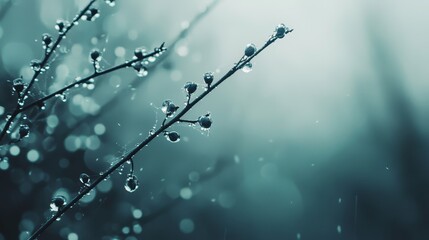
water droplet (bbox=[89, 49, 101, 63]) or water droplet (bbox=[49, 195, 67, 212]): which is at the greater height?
water droplet (bbox=[89, 49, 101, 63])

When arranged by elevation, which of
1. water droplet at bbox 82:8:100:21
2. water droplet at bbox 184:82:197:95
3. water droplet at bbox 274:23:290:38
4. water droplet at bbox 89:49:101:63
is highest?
water droplet at bbox 82:8:100:21

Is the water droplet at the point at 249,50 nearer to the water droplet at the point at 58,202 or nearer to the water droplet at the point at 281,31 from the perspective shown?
the water droplet at the point at 281,31

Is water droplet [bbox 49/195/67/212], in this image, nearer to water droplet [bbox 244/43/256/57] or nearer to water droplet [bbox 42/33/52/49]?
water droplet [bbox 42/33/52/49]

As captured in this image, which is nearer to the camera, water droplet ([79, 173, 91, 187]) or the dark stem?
the dark stem

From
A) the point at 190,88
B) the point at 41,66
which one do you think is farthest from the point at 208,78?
the point at 41,66

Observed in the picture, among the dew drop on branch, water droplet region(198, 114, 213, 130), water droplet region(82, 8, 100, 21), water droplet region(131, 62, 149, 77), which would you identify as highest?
water droplet region(82, 8, 100, 21)

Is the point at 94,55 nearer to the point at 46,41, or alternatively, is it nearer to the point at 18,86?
the point at 46,41

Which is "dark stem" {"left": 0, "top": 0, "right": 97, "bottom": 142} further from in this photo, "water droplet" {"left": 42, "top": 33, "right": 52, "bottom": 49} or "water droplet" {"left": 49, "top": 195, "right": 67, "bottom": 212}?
"water droplet" {"left": 49, "top": 195, "right": 67, "bottom": 212}

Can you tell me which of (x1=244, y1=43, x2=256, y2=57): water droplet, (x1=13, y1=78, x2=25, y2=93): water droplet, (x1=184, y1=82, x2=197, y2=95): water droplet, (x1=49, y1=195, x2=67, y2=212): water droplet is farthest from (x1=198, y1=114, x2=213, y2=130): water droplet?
(x1=13, y1=78, x2=25, y2=93): water droplet

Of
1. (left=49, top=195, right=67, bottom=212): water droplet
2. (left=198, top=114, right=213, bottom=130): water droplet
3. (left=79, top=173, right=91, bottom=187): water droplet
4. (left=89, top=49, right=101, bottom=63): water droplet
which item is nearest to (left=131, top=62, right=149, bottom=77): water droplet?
(left=89, top=49, right=101, bottom=63): water droplet

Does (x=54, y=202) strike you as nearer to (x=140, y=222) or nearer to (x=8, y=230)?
(x=8, y=230)

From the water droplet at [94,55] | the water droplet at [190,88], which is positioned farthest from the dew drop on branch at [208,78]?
the water droplet at [94,55]

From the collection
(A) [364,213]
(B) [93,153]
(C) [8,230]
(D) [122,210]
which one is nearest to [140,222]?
(D) [122,210]
